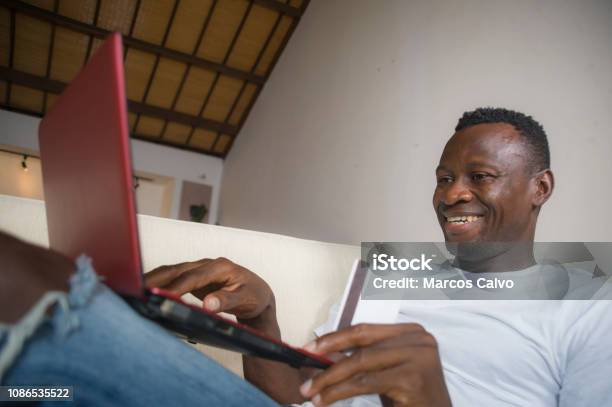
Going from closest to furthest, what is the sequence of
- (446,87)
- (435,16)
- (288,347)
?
(288,347), (446,87), (435,16)

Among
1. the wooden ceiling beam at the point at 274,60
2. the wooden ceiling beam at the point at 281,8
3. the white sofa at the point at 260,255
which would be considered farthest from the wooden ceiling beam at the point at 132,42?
the white sofa at the point at 260,255

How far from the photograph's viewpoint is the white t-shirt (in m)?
0.79

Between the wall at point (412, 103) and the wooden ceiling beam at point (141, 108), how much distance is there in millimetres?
1639

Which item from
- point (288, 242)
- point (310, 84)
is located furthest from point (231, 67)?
point (288, 242)

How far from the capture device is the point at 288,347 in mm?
529

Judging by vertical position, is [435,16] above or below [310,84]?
below

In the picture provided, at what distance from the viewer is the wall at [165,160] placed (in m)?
6.39

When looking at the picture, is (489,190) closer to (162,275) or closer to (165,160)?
(162,275)

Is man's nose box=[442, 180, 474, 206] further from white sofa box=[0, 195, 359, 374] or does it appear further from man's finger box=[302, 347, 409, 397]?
man's finger box=[302, 347, 409, 397]

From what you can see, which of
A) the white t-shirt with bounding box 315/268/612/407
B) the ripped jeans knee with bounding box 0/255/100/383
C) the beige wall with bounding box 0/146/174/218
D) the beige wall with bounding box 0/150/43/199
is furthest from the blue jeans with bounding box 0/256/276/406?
the beige wall with bounding box 0/150/43/199

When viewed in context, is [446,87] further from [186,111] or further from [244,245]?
[186,111]

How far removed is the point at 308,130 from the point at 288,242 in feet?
9.82

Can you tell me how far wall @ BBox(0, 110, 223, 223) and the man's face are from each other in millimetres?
6182

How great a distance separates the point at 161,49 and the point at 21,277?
5643 mm
